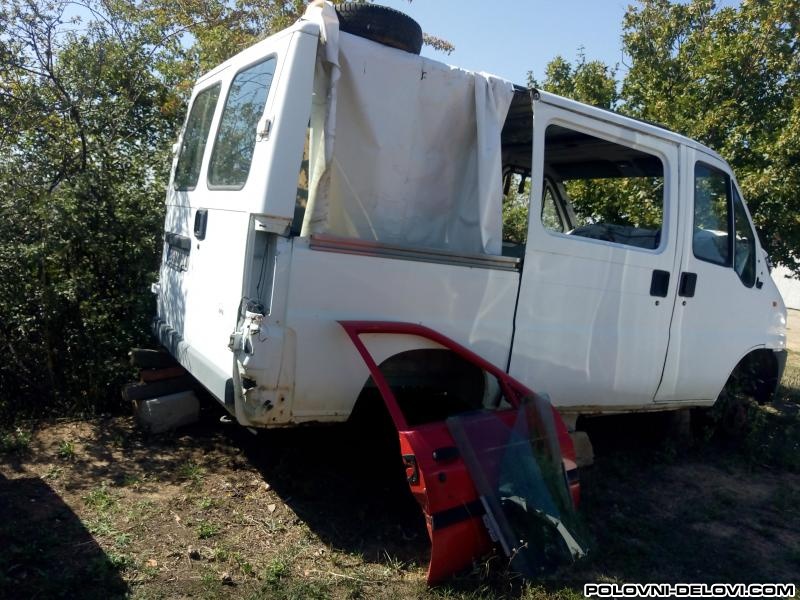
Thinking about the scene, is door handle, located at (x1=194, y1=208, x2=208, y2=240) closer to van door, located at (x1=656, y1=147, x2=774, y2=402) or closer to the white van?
the white van

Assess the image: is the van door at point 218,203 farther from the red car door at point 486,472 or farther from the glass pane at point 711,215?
the glass pane at point 711,215

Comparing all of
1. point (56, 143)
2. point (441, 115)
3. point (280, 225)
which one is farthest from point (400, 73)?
point (56, 143)

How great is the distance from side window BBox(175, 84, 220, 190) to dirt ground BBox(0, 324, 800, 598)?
1787mm

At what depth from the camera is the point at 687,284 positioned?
16.2 ft

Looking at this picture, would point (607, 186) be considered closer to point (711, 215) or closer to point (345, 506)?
point (711, 215)

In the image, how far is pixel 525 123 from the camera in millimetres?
4809

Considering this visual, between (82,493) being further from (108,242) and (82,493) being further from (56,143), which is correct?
(56,143)

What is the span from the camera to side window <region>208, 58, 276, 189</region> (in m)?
3.70

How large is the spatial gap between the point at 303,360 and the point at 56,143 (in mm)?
3820

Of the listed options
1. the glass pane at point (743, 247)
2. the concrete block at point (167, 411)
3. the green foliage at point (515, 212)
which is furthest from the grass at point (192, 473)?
the glass pane at point (743, 247)

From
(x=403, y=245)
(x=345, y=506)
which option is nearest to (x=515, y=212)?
(x=403, y=245)

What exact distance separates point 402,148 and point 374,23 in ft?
2.22

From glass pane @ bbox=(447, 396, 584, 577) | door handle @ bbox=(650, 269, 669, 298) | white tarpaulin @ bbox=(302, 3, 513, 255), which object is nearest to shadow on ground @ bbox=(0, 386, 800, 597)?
glass pane @ bbox=(447, 396, 584, 577)

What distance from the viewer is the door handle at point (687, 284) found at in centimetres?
492
